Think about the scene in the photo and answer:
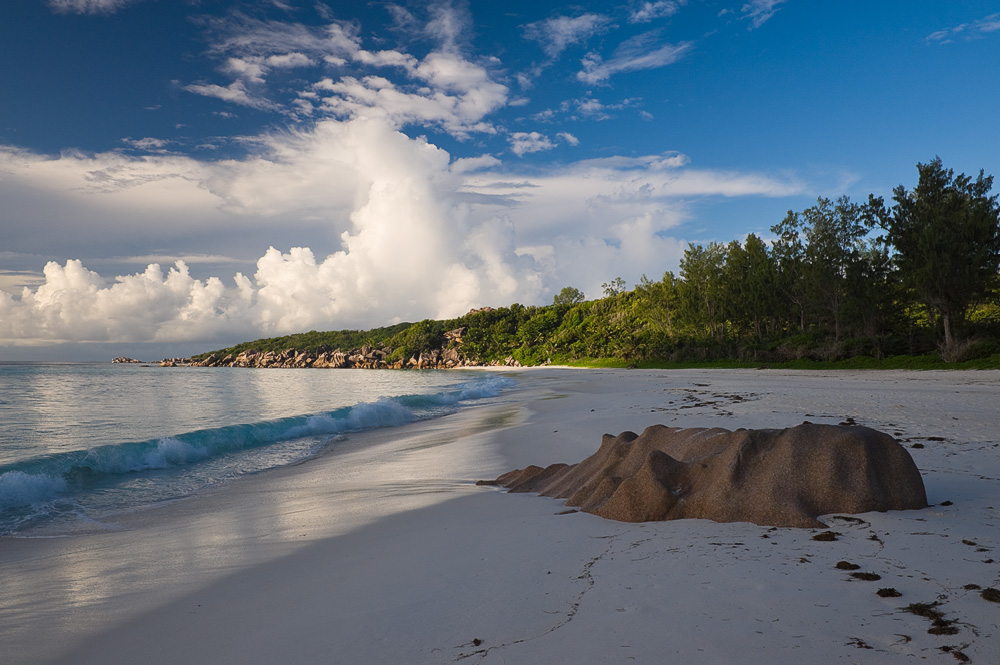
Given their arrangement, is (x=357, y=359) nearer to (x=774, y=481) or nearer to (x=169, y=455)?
(x=169, y=455)

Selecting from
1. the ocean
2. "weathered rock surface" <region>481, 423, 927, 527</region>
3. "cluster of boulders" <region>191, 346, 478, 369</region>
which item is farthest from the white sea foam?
"cluster of boulders" <region>191, 346, 478, 369</region>

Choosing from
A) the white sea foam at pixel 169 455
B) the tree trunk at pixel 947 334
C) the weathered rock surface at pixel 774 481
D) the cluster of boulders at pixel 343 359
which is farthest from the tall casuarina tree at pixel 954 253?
the cluster of boulders at pixel 343 359

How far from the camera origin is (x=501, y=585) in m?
3.24

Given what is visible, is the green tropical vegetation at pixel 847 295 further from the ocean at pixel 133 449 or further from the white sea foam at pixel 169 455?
the white sea foam at pixel 169 455

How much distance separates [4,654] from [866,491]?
596 centimetres

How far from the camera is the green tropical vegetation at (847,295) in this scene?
26.3 m

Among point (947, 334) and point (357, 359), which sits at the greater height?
point (947, 334)

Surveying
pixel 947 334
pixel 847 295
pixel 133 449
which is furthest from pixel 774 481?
pixel 847 295

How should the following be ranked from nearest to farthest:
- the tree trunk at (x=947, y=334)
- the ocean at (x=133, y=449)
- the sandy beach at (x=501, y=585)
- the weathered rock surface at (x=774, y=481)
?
1. the sandy beach at (x=501, y=585)
2. the weathered rock surface at (x=774, y=481)
3. the ocean at (x=133, y=449)
4. the tree trunk at (x=947, y=334)

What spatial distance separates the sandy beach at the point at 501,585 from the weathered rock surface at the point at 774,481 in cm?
17

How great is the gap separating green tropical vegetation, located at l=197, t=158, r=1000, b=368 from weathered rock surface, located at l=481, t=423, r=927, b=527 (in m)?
26.9

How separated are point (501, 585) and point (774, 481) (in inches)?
94.7

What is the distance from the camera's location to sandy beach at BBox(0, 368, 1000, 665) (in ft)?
7.71

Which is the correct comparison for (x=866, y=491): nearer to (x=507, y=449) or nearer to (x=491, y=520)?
(x=491, y=520)
